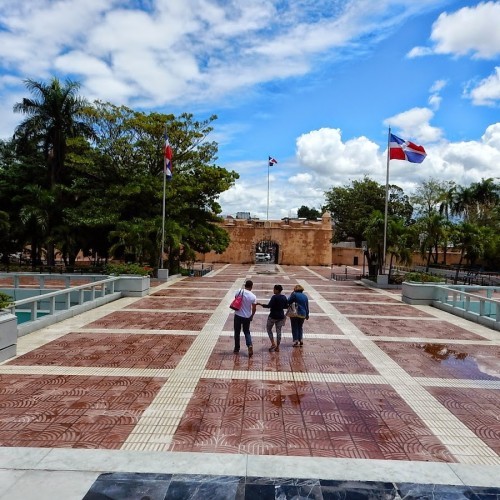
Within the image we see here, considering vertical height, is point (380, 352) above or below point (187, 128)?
below

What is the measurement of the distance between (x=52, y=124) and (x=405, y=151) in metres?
21.3

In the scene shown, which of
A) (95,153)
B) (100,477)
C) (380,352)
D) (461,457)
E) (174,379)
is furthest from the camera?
(95,153)

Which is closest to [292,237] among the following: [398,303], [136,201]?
[136,201]

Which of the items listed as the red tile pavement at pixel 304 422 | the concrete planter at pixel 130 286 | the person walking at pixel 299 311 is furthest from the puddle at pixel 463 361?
the concrete planter at pixel 130 286

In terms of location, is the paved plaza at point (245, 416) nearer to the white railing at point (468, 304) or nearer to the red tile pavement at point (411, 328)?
the red tile pavement at point (411, 328)

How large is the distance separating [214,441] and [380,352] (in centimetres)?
556

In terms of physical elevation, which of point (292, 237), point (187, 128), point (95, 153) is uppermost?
point (187, 128)

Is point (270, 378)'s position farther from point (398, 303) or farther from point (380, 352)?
point (398, 303)

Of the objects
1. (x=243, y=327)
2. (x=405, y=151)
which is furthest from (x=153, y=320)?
(x=405, y=151)

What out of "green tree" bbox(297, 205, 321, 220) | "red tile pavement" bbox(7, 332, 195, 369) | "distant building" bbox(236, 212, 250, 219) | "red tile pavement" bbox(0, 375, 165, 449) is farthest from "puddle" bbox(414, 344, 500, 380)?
"green tree" bbox(297, 205, 321, 220)

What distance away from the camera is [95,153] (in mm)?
27359

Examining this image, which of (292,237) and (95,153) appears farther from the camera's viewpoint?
(292,237)

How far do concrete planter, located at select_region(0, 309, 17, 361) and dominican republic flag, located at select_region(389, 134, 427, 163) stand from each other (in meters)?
18.7

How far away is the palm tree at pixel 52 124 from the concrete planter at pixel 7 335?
2120 centimetres
